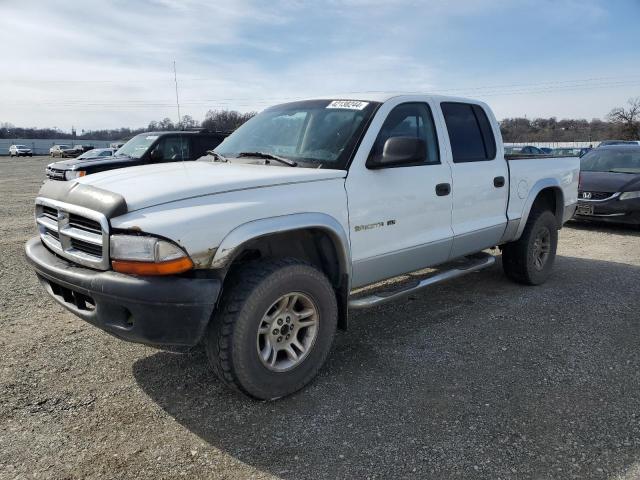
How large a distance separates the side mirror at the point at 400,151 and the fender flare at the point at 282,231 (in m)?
0.59

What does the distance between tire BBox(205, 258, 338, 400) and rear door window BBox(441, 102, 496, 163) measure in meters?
1.97

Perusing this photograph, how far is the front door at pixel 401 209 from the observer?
11.5 ft

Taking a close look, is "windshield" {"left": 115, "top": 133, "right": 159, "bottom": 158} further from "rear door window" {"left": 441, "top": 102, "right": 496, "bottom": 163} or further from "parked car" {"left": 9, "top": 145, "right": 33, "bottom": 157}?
"parked car" {"left": 9, "top": 145, "right": 33, "bottom": 157}

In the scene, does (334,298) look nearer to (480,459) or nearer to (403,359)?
(403,359)

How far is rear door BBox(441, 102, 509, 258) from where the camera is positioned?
4355 mm

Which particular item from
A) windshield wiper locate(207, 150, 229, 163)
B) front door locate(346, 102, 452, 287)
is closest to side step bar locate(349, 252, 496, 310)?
front door locate(346, 102, 452, 287)

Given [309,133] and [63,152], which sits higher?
[309,133]

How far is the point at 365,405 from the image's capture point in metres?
3.09

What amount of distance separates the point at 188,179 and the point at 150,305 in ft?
2.74

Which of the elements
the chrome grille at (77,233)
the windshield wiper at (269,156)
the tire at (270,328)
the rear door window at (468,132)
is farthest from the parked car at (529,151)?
the chrome grille at (77,233)

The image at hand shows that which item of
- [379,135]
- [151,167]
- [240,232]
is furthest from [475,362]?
[151,167]

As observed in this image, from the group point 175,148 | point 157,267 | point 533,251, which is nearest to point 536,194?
point 533,251

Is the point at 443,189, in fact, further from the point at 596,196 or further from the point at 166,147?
the point at 166,147

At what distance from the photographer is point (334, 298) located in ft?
10.8
